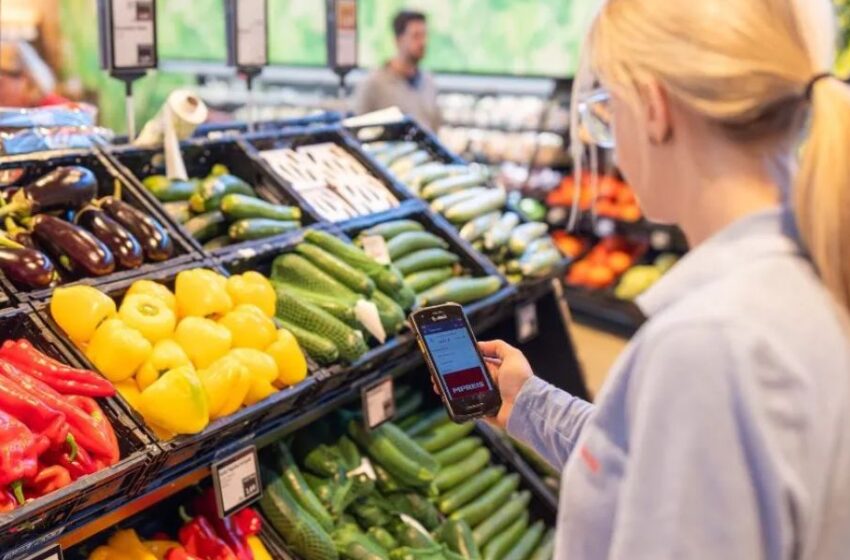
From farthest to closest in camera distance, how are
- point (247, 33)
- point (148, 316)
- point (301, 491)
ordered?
point (247, 33) → point (301, 491) → point (148, 316)

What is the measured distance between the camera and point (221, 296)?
2166 mm

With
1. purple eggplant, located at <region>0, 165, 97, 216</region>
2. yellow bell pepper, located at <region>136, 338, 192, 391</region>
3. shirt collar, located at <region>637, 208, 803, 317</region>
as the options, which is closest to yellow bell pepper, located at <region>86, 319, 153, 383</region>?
yellow bell pepper, located at <region>136, 338, 192, 391</region>

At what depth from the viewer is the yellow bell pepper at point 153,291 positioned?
2068 mm

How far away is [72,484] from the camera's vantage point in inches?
62.4

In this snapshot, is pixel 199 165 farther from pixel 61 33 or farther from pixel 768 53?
pixel 61 33

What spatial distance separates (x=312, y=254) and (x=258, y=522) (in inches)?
29.2

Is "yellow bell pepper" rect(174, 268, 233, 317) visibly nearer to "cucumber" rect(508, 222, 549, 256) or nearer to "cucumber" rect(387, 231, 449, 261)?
"cucumber" rect(387, 231, 449, 261)

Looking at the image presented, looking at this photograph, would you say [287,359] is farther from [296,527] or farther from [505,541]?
[505,541]

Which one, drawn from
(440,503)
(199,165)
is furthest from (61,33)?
(440,503)

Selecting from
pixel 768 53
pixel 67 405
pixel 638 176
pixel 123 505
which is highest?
pixel 768 53

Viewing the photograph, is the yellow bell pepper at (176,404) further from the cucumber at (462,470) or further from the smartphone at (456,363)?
the cucumber at (462,470)

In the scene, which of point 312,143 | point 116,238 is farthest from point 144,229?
point 312,143

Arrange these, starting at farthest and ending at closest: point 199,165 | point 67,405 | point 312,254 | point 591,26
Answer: point 199,165, point 312,254, point 67,405, point 591,26

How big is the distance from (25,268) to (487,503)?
1481 mm
